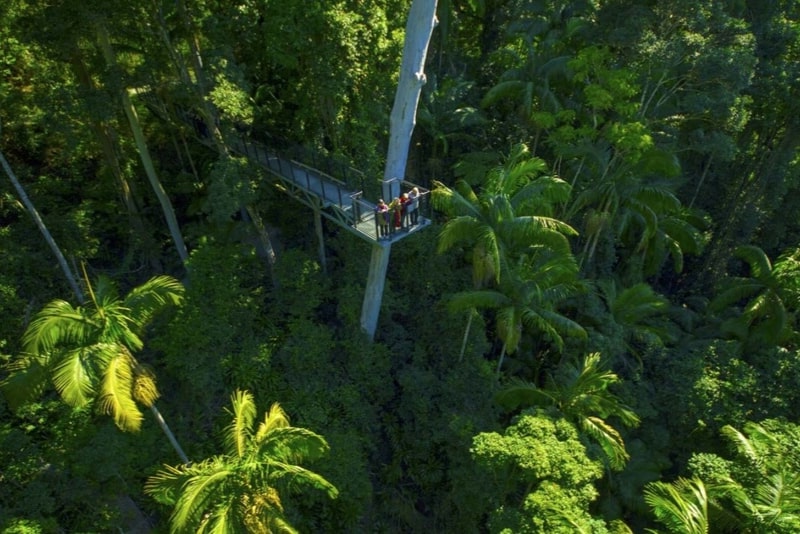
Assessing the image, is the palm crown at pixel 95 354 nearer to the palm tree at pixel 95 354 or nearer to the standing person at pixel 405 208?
the palm tree at pixel 95 354

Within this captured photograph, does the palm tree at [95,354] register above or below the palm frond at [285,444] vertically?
above

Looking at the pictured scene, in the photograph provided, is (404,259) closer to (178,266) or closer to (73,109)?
(178,266)

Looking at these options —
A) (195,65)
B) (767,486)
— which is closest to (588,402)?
(767,486)

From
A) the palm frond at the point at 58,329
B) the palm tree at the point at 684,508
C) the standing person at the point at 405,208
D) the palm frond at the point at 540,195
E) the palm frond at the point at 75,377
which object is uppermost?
the palm frond at the point at 540,195

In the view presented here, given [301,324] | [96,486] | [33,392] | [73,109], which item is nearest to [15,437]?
[96,486]

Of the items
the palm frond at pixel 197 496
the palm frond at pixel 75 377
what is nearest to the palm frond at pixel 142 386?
the palm frond at pixel 75 377

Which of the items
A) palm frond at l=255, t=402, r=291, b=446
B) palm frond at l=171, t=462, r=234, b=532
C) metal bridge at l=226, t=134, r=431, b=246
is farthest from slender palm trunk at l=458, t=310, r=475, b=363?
palm frond at l=171, t=462, r=234, b=532

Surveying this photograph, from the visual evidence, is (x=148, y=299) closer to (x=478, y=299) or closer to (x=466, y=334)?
(x=478, y=299)

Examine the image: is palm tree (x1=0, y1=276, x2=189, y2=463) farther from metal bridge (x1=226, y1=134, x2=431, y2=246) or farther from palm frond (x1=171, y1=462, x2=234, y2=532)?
metal bridge (x1=226, y1=134, x2=431, y2=246)
